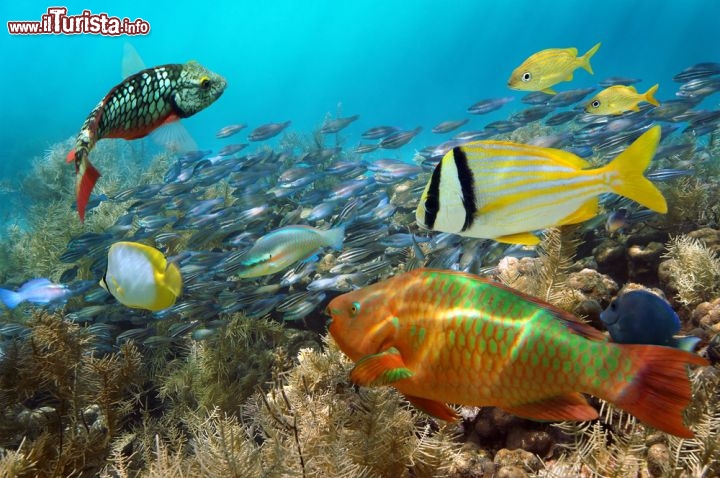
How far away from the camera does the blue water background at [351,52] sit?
314 feet

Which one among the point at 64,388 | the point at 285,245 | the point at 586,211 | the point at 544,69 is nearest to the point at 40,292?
the point at 64,388

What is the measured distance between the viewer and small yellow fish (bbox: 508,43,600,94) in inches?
202

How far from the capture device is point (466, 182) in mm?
1604

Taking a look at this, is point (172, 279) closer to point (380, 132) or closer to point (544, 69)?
point (544, 69)

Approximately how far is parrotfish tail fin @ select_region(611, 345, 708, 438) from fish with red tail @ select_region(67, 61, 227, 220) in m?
Result: 1.99

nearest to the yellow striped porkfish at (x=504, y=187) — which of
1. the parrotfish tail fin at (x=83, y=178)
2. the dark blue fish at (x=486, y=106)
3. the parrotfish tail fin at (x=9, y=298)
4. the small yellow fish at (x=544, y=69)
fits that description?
the parrotfish tail fin at (x=83, y=178)

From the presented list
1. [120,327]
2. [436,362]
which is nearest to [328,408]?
[436,362]

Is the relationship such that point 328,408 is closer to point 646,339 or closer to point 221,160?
point 646,339

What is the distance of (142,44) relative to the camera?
408ft

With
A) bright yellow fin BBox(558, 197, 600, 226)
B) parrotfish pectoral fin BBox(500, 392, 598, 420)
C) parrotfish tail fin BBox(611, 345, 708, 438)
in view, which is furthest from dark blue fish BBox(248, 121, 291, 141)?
parrotfish tail fin BBox(611, 345, 708, 438)

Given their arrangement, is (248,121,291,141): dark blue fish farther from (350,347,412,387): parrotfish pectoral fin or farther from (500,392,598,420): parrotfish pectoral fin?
(500,392,598,420): parrotfish pectoral fin

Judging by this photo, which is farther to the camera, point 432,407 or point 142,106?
point 142,106

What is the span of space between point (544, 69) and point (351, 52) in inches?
6188

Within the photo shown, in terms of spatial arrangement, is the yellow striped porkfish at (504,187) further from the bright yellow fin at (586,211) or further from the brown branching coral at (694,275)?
the brown branching coral at (694,275)
